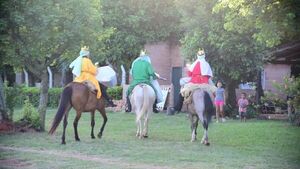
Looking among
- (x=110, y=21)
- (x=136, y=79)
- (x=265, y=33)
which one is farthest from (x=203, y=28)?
(x=265, y=33)

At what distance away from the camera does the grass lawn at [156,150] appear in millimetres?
9867

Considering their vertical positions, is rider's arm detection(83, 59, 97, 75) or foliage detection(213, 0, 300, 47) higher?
foliage detection(213, 0, 300, 47)

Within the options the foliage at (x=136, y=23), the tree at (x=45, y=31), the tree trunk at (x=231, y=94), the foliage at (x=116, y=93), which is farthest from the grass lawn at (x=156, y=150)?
the foliage at (x=136, y=23)

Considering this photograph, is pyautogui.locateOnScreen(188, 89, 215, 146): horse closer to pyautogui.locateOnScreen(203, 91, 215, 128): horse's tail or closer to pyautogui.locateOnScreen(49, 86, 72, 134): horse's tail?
pyautogui.locateOnScreen(203, 91, 215, 128): horse's tail

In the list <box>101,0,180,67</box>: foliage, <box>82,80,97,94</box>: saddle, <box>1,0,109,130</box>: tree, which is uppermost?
<box>101,0,180,67</box>: foliage

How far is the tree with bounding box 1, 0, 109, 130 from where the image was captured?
14.4 meters

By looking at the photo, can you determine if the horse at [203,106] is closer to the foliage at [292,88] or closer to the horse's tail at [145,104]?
the horse's tail at [145,104]

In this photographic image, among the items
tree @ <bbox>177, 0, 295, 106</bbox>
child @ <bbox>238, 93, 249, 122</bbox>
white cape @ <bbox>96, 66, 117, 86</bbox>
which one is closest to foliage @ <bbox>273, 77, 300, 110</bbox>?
white cape @ <bbox>96, 66, 117, 86</bbox>

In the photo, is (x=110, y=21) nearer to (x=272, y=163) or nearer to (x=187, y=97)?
(x=187, y=97)

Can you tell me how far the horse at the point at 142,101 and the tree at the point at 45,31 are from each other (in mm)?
2599

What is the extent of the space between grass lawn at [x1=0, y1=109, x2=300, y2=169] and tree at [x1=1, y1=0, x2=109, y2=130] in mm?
2317

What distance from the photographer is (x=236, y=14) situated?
35.5 ft

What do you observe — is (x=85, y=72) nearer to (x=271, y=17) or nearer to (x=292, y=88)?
(x=271, y=17)

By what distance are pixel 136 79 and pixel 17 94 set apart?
14.3 ft
